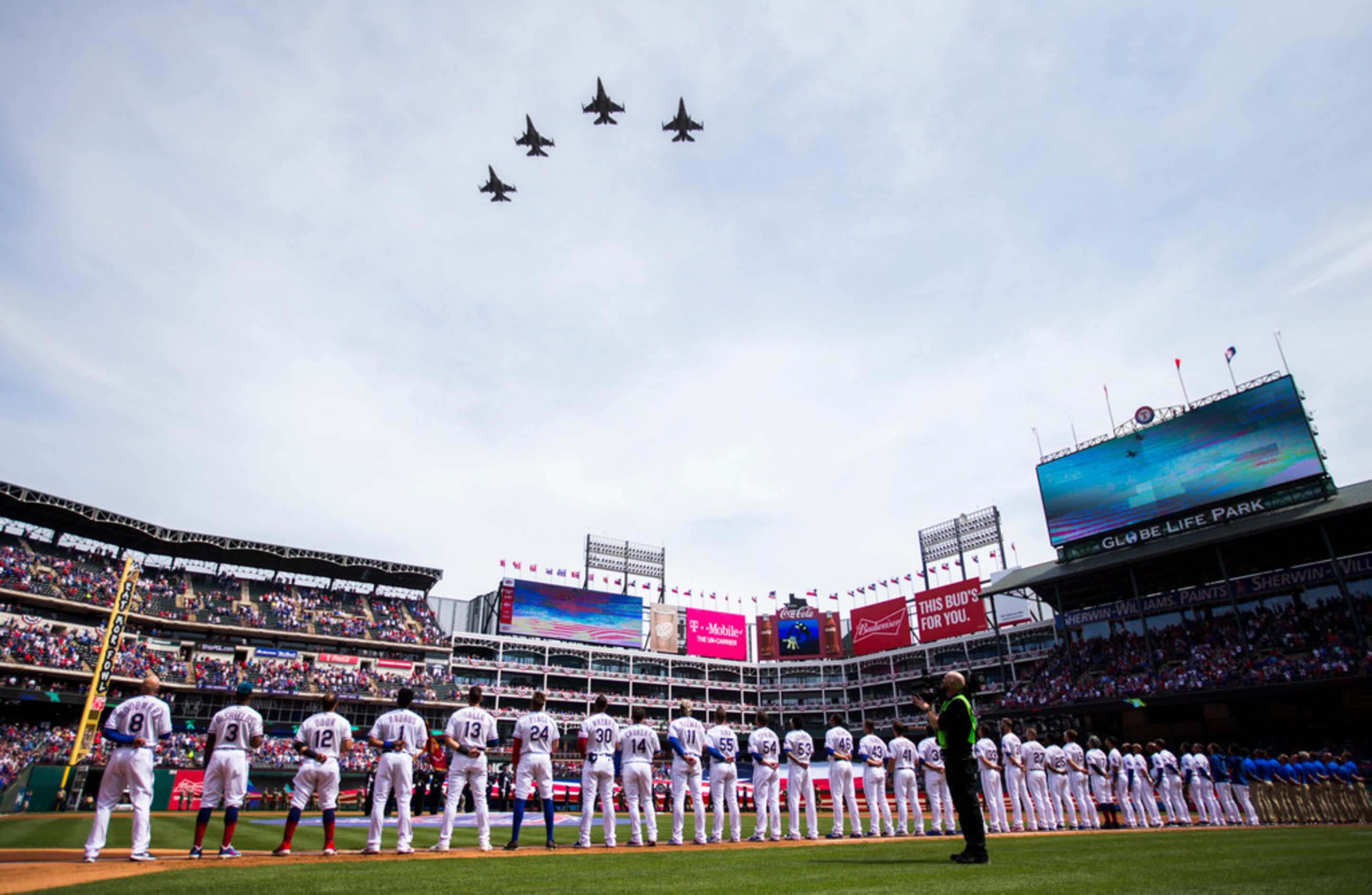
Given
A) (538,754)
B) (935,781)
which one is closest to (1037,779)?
(935,781)

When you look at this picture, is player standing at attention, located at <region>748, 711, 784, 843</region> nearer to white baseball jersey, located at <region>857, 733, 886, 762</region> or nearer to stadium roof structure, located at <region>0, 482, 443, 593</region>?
white baseball jersey, located at <region>857, 733, 886, 762</region>

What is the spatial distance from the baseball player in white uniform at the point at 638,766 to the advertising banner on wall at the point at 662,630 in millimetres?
62589

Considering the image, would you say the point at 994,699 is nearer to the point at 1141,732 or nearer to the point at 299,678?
the point at 1141,732

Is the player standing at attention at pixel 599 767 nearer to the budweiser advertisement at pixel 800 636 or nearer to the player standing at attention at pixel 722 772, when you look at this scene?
the player standing at attention at pixel 722 772

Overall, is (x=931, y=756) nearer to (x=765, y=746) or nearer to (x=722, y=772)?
(x=765, y=746)

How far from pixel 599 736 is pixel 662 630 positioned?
64705 millimetres

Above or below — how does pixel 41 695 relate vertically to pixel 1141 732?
above

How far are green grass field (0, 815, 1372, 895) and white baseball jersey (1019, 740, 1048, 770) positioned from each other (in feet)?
13.6

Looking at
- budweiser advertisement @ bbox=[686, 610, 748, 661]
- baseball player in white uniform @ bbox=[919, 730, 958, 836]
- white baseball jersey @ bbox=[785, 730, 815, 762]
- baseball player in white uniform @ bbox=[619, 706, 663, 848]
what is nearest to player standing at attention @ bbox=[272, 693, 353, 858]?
baseball player in white uniform @ bbox=[619, 706, 663, 848]

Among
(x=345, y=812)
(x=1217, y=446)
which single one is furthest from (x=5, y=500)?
(x=1217, y=446)

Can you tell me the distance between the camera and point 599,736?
438 inches

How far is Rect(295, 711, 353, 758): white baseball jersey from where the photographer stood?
9711 mm

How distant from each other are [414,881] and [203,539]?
53235 mm

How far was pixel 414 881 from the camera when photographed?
21.5ft
